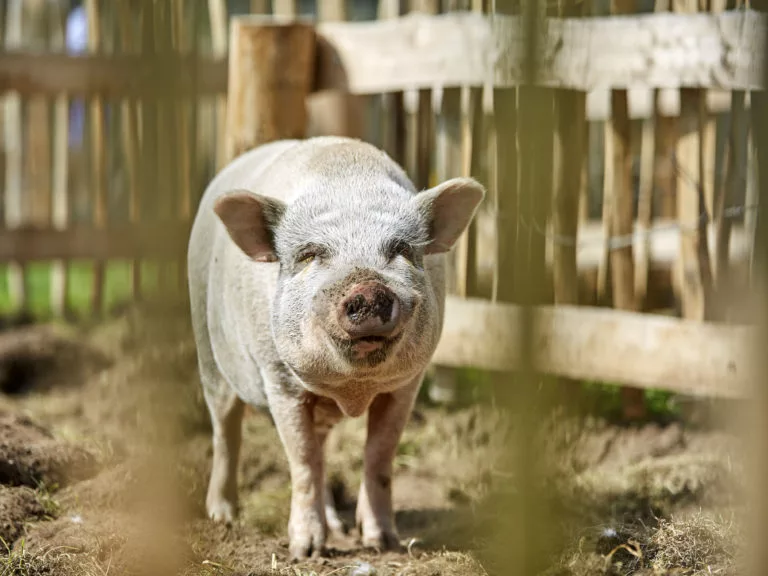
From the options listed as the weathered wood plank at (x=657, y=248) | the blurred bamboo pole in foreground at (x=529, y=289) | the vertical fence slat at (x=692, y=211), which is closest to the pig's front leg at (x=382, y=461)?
the vertical fence slat at (x=692, y=211)

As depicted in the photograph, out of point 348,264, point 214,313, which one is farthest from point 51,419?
point 348,264

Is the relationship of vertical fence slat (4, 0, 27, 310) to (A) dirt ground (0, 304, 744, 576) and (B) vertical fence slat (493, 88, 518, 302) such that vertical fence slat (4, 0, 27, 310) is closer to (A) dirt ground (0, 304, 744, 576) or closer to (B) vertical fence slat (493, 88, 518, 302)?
(A) dirt ground (0, 304, 744, 576)

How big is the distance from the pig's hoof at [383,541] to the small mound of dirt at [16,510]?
1.29 meters

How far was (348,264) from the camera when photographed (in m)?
3.61

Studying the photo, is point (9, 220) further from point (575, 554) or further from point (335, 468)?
point (575, 554)

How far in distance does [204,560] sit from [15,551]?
64 centimetres

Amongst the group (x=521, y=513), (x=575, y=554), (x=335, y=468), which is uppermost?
(x=521, y=513)

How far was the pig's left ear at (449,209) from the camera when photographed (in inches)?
158

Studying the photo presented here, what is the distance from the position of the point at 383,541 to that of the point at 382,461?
1.04 ft

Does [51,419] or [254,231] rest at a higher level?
[254,231]

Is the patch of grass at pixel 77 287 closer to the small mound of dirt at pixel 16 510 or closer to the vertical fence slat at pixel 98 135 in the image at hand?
the vertical fence slat at pixel 98 135

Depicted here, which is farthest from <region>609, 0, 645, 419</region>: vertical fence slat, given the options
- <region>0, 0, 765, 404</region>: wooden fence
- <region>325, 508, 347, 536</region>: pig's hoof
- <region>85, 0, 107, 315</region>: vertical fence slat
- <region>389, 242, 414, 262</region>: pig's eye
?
<region>85, 0, 107, 315</region>: vertical fence slat

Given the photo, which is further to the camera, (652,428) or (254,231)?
(652,428)

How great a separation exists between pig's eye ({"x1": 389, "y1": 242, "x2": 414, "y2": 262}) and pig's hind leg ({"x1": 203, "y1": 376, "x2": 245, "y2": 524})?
4.78 ft
